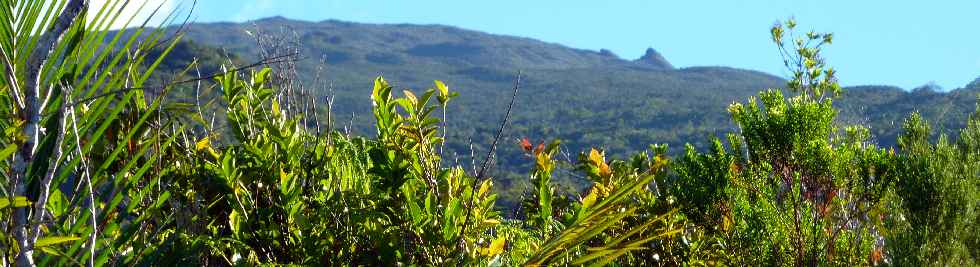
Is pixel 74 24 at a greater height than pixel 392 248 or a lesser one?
greater

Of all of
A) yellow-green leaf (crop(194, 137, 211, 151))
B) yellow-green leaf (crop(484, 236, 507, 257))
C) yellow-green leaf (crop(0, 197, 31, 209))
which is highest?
yellow-green leaf (crop(0, 197, 31, 209))

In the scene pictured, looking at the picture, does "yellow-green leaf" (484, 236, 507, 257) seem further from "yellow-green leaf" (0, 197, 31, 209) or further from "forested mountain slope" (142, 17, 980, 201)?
"forested mountain slope" (142, 17, 980, 201)

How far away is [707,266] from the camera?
2.67 meters

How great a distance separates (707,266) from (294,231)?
1.36 metres

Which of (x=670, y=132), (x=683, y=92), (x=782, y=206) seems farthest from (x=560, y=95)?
(x=782, y=206)

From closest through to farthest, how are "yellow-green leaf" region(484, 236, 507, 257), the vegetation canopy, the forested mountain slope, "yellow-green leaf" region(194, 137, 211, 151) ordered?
the vegetation canopy, "yellow-green leaf" region(484, 236, 507, 257), "yellow-green leaf" region(194, 137, 211, 151), the forested mountain slope

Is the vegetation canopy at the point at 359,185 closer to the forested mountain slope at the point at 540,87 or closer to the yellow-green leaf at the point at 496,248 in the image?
the yellow-green leaf at the point at 496,248

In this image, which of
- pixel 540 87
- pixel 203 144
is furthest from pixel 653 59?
pixel 203 144

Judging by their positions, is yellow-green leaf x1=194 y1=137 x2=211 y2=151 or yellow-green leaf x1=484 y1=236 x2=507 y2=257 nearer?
yellow-green leaf x1=484 y1=236 x2=507 y2=257

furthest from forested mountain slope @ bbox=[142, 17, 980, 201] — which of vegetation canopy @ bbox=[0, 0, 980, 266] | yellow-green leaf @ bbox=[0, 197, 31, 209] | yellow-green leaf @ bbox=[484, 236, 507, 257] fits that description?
yellow-green leaf @ bbox=[0, 197, 31, 209]

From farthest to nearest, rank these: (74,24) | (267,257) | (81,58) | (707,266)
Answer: (707,266) < (267,257) < (81,58) < (74,24)

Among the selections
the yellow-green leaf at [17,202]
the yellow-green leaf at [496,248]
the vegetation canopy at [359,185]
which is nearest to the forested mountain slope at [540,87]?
the vegetation canopy at [359,185]

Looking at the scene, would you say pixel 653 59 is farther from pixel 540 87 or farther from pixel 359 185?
pixel 359 185

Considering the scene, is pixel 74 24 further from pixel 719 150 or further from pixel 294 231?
pixel 719 150
